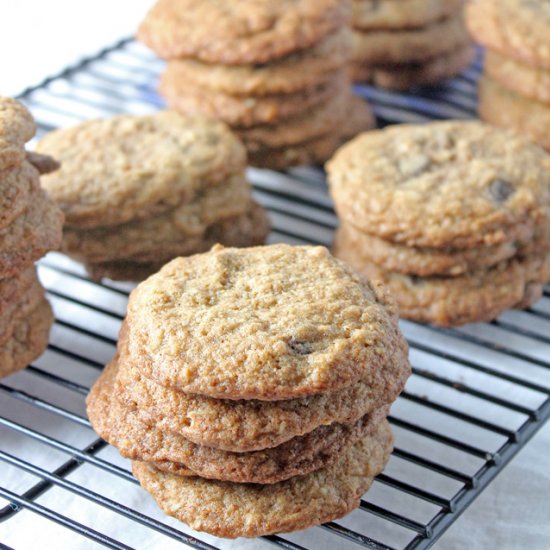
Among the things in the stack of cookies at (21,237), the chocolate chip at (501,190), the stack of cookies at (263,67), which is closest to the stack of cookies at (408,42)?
the stack of cookies at (263,67)

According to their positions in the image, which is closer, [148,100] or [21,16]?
[148,100]

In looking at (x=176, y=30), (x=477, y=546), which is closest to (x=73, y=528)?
(x=477, y=546)

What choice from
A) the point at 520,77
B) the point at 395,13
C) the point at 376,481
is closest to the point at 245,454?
the point at 376,481

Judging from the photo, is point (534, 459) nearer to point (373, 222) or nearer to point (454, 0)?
point (373, 222)

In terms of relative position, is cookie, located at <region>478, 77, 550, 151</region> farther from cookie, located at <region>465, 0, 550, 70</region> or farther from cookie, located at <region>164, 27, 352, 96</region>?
cookie, located at <region>164, 27, 352, 96</region>

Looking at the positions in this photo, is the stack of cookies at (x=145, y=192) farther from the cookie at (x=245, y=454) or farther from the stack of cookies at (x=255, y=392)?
the cookie at (x=245, y=454)

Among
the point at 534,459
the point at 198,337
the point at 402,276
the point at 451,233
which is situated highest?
the point at 198,337

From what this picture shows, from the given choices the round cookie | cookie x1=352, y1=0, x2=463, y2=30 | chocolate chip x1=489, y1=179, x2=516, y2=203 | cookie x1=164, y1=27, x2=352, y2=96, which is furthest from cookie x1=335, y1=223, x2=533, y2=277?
cookie x1=352, y1=0, x2=463, y2=30

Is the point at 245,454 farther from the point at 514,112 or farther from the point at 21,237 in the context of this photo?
the point at 514,112

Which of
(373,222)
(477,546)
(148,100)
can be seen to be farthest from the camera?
(148,100)
